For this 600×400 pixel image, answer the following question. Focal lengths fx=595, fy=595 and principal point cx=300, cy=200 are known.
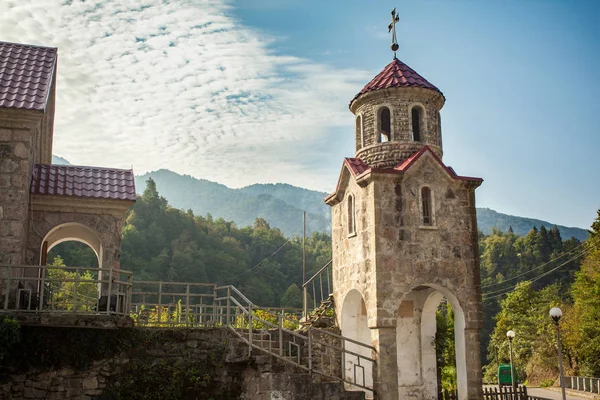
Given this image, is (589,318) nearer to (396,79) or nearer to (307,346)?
(307,346)

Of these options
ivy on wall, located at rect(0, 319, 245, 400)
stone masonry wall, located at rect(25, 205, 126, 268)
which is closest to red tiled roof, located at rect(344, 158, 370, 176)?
ivy on wall, located at rect(0, 319, 245, 400)

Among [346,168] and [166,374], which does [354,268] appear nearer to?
[346,168]

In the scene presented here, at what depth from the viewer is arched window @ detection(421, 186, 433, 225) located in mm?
17109

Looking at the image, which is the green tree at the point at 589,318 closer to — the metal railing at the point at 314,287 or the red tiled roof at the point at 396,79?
the metal railing at the point at 314,287

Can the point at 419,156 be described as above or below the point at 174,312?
above

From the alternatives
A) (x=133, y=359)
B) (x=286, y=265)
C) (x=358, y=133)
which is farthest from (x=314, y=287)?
(x=286, y=265)

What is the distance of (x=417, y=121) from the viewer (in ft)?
61.9

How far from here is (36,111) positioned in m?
14.4

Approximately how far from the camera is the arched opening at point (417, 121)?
18656 mm

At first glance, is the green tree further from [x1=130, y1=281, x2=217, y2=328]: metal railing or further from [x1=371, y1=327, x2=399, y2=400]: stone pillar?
[x1=130, y1=281, x2=217, y2=328]: metal railing

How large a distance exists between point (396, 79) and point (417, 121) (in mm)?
1483

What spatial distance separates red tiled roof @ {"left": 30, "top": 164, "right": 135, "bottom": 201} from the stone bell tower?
663 centimetres

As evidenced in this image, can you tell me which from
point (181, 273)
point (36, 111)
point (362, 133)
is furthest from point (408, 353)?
point (181, 273)

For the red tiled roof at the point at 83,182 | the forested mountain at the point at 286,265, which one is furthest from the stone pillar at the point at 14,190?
the forested mountain at the point at 286,265
